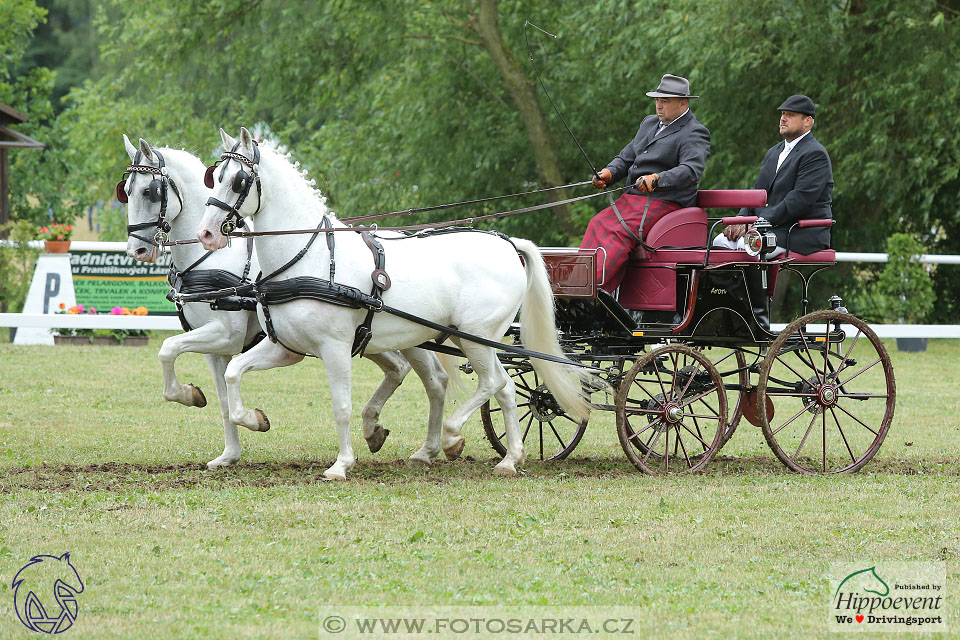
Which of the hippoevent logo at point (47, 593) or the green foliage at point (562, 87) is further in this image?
the green foliage at point (562, 87)

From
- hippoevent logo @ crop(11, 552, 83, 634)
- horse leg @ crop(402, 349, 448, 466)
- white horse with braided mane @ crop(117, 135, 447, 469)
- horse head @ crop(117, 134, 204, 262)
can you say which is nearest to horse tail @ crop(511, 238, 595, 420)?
horse leg @ crop(402, 349, 448, 466)

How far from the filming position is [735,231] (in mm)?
7957

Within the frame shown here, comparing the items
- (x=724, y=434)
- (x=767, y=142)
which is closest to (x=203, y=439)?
(x=724, y=434)

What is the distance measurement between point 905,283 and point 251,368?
12383mm

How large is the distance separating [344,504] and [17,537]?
65.9 inches

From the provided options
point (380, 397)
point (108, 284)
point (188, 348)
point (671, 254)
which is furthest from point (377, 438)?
point (108, 284)

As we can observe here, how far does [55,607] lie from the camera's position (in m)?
4.57

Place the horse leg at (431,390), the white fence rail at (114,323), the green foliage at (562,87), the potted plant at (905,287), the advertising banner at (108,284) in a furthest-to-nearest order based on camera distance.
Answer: the potted plant at (905,287)
the green foliage at (562,87)
the advertising banner at (108,284)
the white fence rail at (114,323)
the horse leg at (431,390)

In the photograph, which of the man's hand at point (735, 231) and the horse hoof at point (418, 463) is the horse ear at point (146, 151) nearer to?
the horse hoof at point (418, 463)

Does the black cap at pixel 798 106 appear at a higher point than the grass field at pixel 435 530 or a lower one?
higher

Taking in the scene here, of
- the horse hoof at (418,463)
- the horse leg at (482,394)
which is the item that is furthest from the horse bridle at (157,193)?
the horse hoof at (418,463)

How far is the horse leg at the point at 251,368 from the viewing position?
7.18 metres

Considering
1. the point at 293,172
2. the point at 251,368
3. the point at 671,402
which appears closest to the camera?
the point at 251,368

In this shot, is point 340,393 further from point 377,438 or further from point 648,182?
point 648,182
